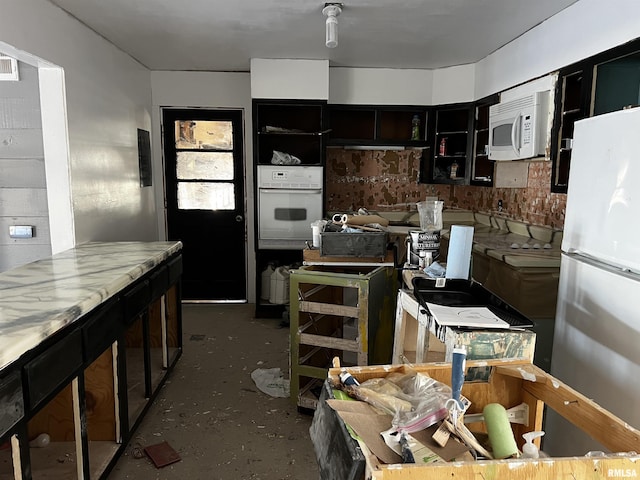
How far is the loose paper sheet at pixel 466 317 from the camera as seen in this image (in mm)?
1574

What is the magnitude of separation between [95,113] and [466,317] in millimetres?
3079

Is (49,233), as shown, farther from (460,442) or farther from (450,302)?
(460,442)

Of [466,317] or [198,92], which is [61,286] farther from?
[198,92]

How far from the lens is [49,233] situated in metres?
3.28

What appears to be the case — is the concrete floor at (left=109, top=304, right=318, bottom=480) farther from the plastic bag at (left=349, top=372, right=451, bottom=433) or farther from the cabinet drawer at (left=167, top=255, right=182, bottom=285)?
the plastic bag at (left=349, top=372, right=451, bottom=433)

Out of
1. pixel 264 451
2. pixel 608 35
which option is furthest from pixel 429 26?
pixel 264 451

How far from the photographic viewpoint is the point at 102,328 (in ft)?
6.81

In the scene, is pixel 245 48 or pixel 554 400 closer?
pixel 554 400

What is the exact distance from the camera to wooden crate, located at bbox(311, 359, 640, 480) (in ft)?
3.03

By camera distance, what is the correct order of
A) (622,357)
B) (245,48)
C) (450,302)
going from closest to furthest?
1. (622,357)
2. (450,302)
3. (245,48)

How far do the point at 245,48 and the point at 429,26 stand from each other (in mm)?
1598

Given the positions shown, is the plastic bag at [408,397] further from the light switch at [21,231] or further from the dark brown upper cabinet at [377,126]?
the dark brown upper cabinet at [377,126]

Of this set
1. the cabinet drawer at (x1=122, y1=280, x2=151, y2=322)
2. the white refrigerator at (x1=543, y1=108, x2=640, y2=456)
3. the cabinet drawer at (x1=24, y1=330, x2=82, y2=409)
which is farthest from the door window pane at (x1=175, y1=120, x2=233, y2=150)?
the white refrigerator at (x1=543, y1=108, x2=640, y2=456)

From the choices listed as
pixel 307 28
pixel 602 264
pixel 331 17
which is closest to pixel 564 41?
pixel 331 17
